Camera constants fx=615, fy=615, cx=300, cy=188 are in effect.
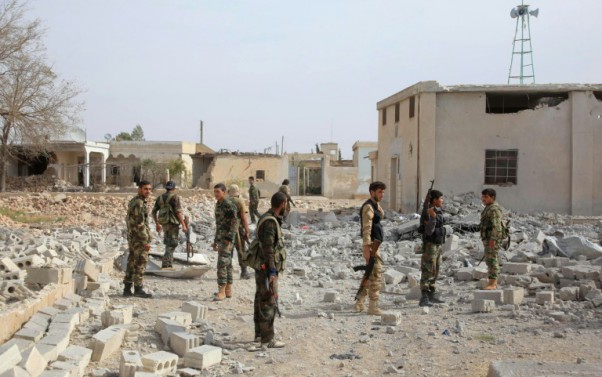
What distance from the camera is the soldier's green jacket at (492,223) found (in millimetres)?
8047

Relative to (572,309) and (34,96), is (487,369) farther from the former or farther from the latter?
(34,96)

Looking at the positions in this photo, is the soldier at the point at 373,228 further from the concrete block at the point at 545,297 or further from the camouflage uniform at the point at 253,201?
the camouflage uniform at the point at 253,201

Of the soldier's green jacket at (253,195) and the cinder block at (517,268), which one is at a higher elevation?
the soldier's green jacket at (253,195)

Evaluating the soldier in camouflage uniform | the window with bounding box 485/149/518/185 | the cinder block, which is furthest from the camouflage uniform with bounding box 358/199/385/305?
the window with bounding box 485/149/518/185

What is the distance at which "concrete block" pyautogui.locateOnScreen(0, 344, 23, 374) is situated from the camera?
4277 mm

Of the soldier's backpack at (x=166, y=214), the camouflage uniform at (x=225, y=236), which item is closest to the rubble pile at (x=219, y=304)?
the camouflage uniform at (x=225, y=236)

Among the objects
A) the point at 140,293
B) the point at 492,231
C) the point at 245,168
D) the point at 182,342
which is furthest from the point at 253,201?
the point at 245,168

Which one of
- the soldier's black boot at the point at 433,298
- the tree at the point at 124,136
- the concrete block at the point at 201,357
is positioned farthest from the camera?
the tree at the point at 124,136

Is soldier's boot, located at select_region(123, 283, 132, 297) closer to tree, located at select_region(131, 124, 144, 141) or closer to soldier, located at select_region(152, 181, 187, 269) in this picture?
soldier, located at select_region(152, 181, 187, 269)

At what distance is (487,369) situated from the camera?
17.2ft

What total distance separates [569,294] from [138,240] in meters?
5.59

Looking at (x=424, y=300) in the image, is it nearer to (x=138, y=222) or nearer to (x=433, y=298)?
(x=433, y=298)

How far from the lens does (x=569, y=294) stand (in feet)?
26.1

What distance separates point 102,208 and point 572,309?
17.8m
